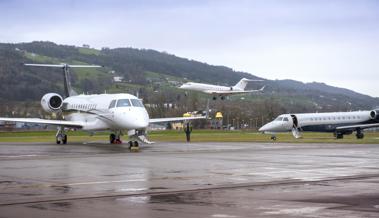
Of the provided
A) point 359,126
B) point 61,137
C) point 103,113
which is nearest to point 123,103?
point 103,113

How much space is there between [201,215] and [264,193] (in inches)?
129

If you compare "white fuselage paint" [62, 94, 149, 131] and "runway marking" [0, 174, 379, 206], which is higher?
"white fuselage paint" [62, 94, 149, 131]

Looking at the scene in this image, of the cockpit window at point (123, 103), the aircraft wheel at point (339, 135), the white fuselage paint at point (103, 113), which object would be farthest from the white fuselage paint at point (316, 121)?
the cockpit window at point (123, 103)

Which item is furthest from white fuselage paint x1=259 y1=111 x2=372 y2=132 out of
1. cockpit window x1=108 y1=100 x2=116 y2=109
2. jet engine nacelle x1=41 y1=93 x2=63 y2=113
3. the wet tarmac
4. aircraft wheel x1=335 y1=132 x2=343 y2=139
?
the wet tarmac

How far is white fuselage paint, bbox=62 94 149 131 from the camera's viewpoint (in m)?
37.9

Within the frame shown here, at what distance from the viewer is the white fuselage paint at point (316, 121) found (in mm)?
66062

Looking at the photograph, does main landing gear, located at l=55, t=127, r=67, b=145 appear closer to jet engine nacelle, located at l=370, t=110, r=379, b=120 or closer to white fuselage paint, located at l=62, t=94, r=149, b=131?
white fuselage paint, located at l=62, t=94, r=149, b=131

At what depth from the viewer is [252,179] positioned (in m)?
16.6

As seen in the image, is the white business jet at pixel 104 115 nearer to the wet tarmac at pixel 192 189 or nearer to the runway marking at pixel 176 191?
the wet tarmac at pixel 192 189

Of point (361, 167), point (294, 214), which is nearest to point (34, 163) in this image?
point (361, 167)

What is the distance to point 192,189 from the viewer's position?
567 inches

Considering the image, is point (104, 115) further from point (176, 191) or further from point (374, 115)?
point (374, 115)

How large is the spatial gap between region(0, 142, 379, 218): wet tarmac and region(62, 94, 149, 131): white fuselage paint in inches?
603

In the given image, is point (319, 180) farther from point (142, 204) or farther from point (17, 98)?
point (17, 98)
